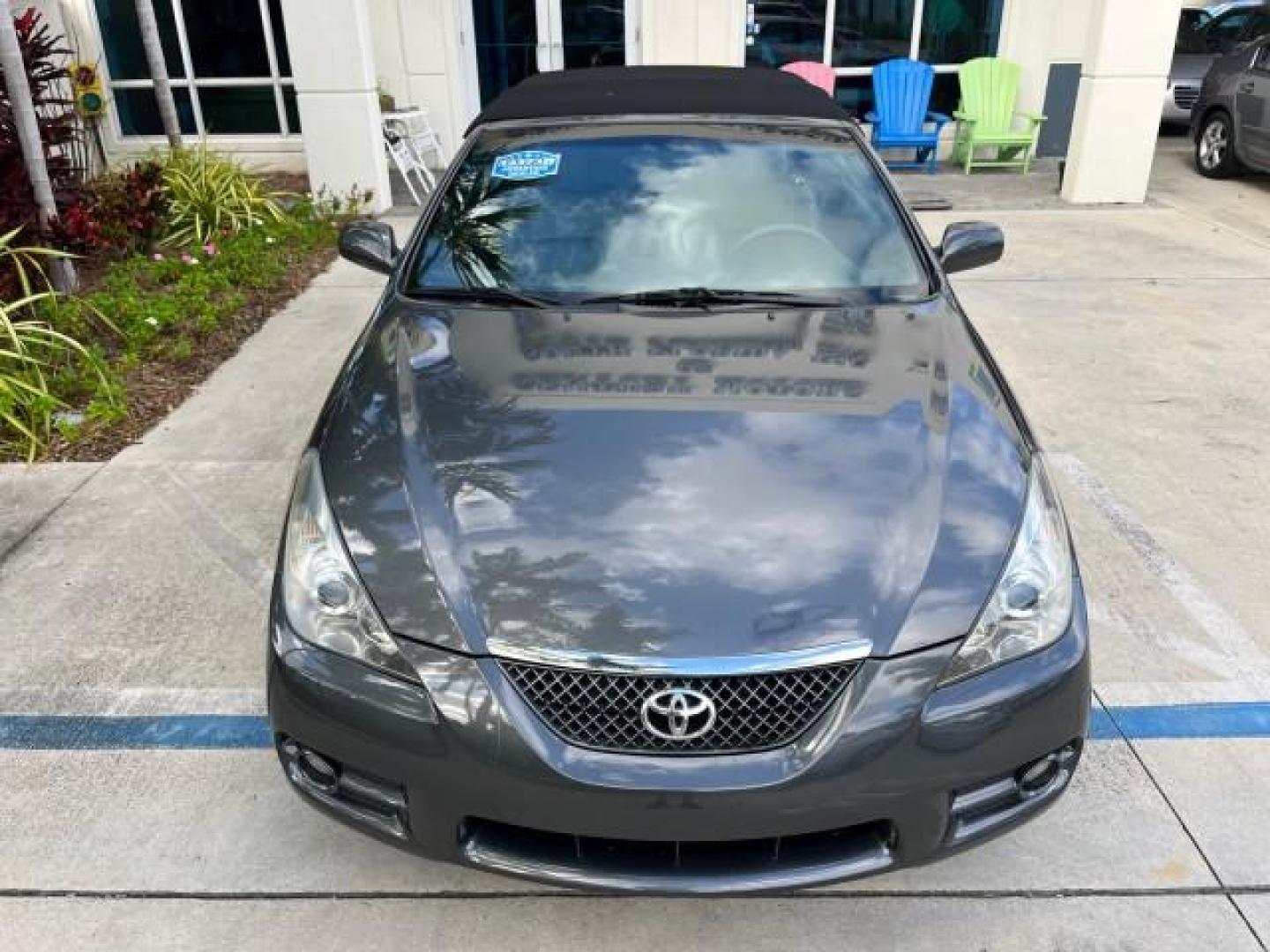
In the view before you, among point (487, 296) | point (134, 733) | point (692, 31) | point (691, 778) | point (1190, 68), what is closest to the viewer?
point (691, 778)

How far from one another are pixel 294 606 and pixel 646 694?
0.80m

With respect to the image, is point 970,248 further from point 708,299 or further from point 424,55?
point 424,55

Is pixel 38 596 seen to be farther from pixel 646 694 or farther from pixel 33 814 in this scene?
pixel 646 694

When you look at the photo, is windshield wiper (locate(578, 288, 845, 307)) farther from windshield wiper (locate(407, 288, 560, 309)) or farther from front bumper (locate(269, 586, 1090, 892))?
front bumper (locate(269, 586, 1090, 892))

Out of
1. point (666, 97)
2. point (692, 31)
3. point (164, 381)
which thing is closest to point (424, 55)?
point (692, 31)

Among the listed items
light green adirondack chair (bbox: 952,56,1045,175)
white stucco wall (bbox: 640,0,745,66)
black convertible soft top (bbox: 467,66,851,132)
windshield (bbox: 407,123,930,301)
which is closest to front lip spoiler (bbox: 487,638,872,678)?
windshield (bbox: 407,123,930,301)

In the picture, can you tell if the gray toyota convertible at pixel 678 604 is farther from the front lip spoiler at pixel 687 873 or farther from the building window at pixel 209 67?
the building window at pixel 209 67

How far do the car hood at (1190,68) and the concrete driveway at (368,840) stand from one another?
882 centimetres

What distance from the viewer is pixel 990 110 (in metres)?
10.3

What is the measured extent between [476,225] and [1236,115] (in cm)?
943

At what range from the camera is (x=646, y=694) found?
1854 mm

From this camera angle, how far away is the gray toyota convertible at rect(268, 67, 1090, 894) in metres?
1.86

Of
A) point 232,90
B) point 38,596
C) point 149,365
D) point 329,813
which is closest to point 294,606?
point 329,813

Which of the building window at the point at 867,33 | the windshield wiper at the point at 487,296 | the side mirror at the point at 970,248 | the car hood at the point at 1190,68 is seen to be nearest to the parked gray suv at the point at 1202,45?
the car hood at the point at 1190,68
